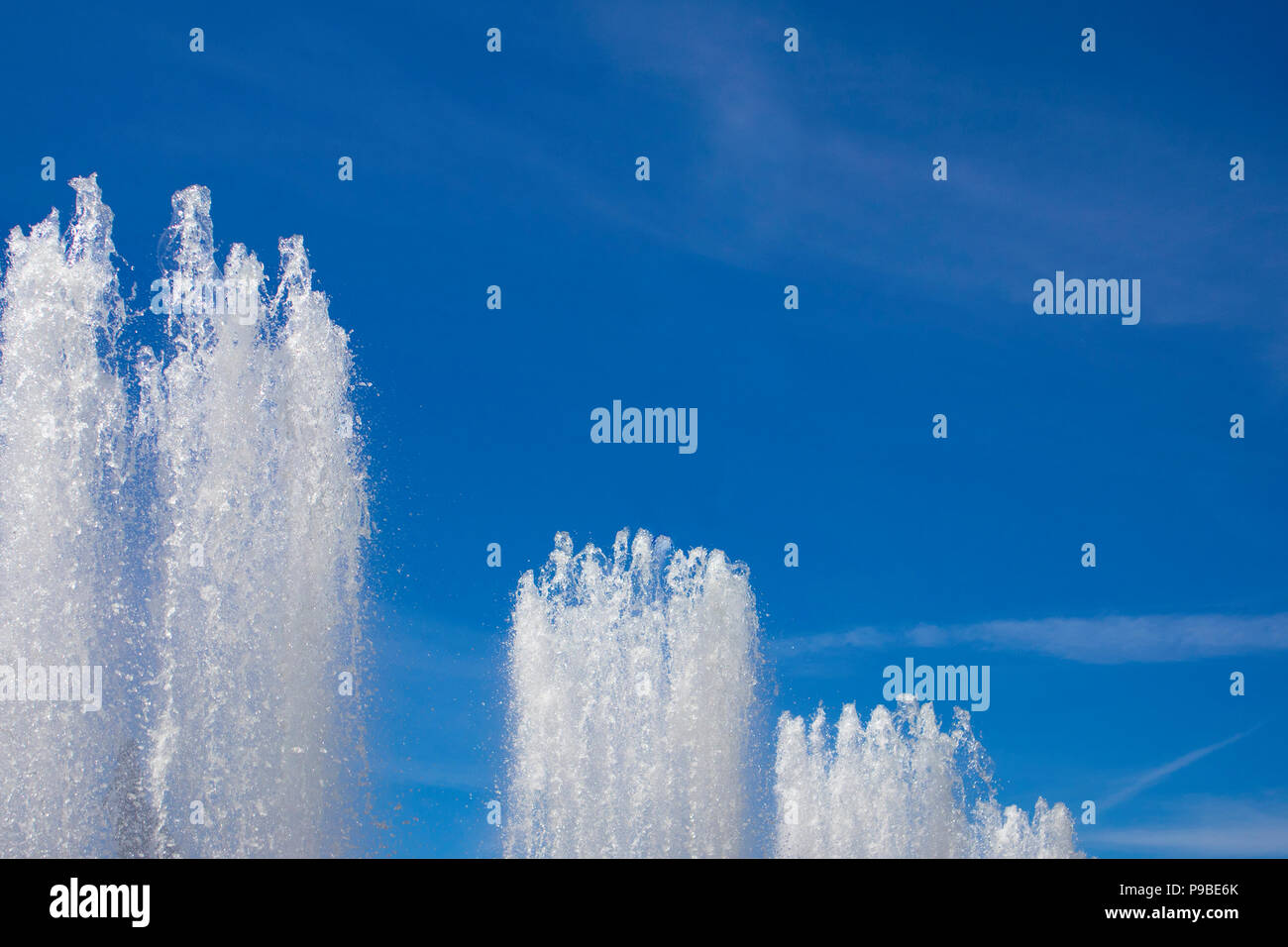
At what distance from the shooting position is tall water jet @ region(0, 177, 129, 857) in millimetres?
20172

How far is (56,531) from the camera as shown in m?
21.9

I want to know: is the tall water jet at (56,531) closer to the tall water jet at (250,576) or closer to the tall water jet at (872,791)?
the tall water jet at (250,576)

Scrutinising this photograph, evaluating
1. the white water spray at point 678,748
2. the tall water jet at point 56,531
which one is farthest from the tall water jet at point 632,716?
the tall water jet at point 56,531

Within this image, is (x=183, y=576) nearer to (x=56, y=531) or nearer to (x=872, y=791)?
(x=56, y=531)

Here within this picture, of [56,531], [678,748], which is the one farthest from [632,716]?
[56,531]

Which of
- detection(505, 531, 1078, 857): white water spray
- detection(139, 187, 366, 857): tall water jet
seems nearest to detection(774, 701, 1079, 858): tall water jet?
detection(505, 531, 1078, 857): white water spray

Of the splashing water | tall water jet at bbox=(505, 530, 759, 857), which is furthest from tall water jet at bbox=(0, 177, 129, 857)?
tall water jet at bbox=(505, 530, 759, 857)

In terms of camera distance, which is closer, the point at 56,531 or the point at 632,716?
the point at 56,531

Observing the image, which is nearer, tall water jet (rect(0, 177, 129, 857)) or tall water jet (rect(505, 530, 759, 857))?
tall water jet (rect(0, 177, 129, 857))

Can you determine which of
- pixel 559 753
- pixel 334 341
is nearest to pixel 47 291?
pixel 334 341

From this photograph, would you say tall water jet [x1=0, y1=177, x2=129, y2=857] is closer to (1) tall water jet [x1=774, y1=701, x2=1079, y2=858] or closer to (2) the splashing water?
(2) the splashing water

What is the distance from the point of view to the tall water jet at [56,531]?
66.2ft

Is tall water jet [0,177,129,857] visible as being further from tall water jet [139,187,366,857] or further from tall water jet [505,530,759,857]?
tall water jet [505,530,759,857]

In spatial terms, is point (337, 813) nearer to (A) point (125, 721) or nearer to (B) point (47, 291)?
(A) point (125, 721)
